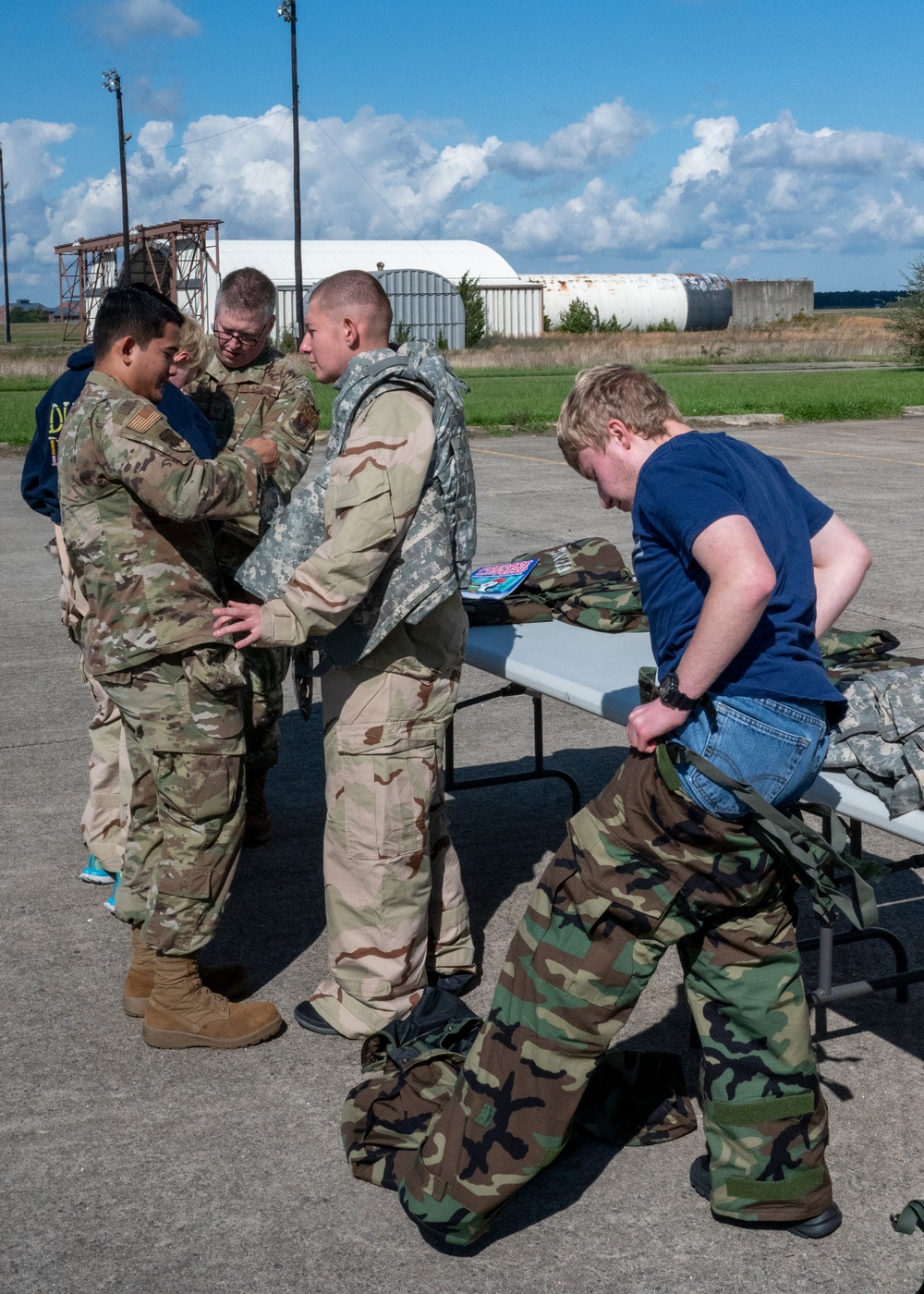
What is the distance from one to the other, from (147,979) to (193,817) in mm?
594

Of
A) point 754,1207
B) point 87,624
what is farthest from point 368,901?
point 754,1207

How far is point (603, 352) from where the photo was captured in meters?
49.2

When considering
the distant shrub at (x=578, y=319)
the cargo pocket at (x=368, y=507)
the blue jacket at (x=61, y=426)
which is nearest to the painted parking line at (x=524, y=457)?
the blue jacket at (x=61, y=426)

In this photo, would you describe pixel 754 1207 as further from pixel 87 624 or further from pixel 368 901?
pixel 87 624

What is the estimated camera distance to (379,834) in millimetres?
3693

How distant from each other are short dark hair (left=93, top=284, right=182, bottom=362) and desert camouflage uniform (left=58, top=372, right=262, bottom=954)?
11 centimetres

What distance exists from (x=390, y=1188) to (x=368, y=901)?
84 centimetres

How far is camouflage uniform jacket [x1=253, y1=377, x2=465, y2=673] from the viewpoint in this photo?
341 centimetres

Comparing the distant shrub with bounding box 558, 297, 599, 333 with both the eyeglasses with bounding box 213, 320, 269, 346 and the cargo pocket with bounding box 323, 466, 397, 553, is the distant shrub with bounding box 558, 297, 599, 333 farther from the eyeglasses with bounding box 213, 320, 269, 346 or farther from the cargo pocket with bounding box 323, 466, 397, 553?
the cargo pocket with bounding box 323, 466, 397, 553

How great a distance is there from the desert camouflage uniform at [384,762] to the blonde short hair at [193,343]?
1048mm

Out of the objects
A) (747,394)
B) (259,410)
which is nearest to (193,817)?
(259,410)

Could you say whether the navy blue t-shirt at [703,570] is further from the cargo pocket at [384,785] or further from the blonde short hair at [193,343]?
the blonde short hair at [193,343]

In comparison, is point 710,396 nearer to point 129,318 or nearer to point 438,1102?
point 129,318

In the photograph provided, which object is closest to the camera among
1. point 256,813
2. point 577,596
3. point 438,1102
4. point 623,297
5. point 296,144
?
point 438,1102
